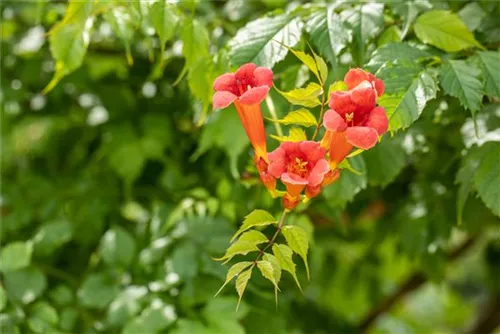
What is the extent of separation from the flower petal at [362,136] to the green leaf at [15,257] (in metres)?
0.80

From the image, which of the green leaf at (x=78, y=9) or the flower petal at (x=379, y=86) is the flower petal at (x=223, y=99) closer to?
the flower petal at (x=379, y=86)

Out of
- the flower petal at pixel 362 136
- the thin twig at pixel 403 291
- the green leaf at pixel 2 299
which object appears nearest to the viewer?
the flower petal at pixel 362 136

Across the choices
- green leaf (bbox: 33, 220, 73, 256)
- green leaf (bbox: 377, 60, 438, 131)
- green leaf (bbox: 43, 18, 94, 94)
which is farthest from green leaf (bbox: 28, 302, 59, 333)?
green leaf (bbox: 377, 60, 438, 131)

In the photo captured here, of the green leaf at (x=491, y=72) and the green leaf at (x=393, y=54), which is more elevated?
the green leaf at (x=393, y=54)

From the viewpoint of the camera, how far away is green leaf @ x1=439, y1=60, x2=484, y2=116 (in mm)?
958

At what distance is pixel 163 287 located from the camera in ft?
4.57

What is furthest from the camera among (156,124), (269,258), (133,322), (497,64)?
(156,124)

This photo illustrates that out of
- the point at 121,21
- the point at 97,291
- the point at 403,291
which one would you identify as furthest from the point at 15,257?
the point at 403,291

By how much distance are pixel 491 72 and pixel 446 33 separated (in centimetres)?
11

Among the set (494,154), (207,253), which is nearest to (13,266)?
(207,253)

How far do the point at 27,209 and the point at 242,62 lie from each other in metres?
0.80

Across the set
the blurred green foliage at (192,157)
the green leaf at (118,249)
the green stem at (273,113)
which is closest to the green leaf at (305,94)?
the blurred green foliage at (192,157)

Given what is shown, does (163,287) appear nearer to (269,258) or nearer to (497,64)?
(269,258)

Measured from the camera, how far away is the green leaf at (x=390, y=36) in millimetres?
1132
